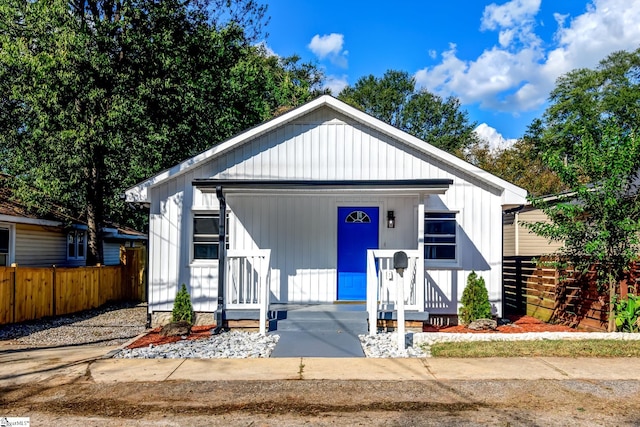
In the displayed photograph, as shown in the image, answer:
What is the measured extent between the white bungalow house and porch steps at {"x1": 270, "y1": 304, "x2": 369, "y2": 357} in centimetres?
83

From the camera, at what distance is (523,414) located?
461 cm

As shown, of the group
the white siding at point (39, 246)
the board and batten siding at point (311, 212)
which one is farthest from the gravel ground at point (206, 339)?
the white siding at point (39, 246)

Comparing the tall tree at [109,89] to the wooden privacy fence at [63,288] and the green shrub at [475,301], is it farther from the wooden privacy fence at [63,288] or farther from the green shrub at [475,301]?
the green shrub at [475,301]

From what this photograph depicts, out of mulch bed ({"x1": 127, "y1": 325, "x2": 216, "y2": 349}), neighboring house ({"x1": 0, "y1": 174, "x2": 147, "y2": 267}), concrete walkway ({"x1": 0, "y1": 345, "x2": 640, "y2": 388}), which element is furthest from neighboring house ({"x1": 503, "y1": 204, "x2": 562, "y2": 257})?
neighboring house ({"x1": 0, "y1": 174, "x2": 147, "y2": 267})

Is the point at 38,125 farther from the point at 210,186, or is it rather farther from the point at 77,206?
the point at 210,186

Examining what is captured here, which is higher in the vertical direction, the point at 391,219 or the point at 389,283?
the point at 391,219

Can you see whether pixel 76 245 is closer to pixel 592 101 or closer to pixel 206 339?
pixel 206 339

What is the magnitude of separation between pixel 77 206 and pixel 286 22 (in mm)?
9751

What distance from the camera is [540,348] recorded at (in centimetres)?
725

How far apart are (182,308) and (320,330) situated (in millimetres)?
2847

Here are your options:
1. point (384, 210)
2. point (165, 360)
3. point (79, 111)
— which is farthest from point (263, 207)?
point (79, 111)

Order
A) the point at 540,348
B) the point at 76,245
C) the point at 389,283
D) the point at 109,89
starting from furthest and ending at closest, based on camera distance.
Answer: the point at 76,245
the point at 109,89
the point at 389,283
the point at 540,348

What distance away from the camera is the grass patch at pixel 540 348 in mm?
6965

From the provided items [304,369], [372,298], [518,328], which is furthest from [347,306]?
[304,369]
